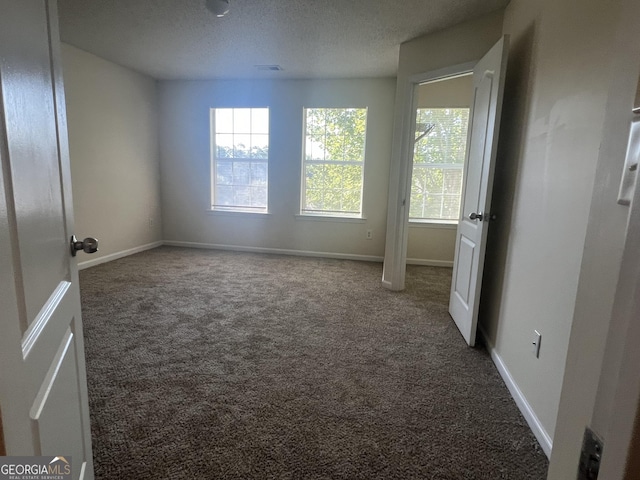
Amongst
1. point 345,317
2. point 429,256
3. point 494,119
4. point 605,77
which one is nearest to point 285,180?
point 429,256

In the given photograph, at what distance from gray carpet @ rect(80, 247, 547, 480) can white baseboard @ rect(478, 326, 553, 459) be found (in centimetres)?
4

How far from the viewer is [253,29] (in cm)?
311

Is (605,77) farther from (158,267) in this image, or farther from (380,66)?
(158,267)

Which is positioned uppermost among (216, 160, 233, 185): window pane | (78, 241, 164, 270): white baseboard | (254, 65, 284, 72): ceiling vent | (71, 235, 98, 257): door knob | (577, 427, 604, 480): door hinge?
(254, 65, 284, 72): ceiling vent

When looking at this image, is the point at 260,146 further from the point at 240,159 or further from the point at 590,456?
Answer: the point at 590,456

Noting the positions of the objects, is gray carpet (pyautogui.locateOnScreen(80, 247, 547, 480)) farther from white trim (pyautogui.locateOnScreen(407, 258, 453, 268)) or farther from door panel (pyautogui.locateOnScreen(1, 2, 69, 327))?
white trim (pyautogui.locateOnScreen(407, 258, 453, 268))

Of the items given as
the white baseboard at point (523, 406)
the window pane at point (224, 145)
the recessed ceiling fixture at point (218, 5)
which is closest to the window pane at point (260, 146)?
the window pane at point (224, 145)

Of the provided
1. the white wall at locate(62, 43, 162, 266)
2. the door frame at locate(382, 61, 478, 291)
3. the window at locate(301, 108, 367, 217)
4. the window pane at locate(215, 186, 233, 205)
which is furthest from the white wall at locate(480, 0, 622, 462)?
the white wall at locate(62, 43, 162, 266)

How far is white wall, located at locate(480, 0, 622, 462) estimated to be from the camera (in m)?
1.40

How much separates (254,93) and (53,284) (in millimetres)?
4630

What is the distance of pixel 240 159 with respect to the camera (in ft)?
Result: 17.0

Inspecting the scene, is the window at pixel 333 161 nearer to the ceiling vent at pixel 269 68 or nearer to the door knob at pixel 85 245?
the ceiling vent at pixel 269 68

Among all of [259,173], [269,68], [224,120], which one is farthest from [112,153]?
[269,68]

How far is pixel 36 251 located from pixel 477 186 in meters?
2.47
